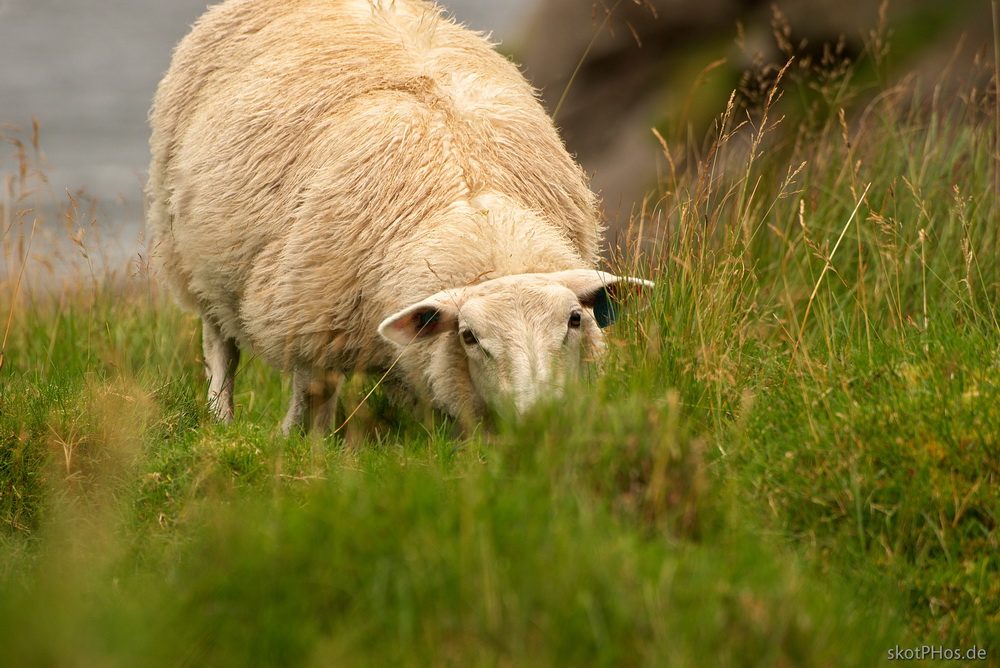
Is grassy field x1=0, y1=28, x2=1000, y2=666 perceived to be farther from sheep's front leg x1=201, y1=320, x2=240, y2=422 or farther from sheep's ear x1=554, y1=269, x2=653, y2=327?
sheep's front leg x1=201, y1=320, x2=240, y2=422

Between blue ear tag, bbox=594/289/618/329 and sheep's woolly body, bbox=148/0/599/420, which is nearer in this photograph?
blue ear tag, bbox=594/289/618/329

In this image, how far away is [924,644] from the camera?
2492 millimetres

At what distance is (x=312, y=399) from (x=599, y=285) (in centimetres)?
177

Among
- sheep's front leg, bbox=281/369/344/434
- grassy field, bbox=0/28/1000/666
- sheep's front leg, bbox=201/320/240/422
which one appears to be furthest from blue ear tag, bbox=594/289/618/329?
sheep's front leg, bbox=201/320/240/422

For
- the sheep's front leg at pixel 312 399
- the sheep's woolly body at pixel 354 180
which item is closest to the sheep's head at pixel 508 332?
the sheep's woolly body at pixel 354 180

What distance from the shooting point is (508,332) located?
3.52 meters

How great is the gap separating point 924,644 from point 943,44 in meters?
8.13

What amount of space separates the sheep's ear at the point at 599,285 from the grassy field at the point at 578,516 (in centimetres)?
10

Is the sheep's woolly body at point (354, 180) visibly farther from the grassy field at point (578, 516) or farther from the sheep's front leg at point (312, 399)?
the grassy field at point (578, 516)

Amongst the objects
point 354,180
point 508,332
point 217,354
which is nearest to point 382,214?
point 354,180

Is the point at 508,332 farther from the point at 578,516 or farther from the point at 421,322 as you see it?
the point at 578,516

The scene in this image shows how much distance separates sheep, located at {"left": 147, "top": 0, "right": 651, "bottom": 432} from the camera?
12.5 ft

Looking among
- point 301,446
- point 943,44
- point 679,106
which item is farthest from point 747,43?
point 301,446

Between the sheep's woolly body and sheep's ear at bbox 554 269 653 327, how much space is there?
164mm
